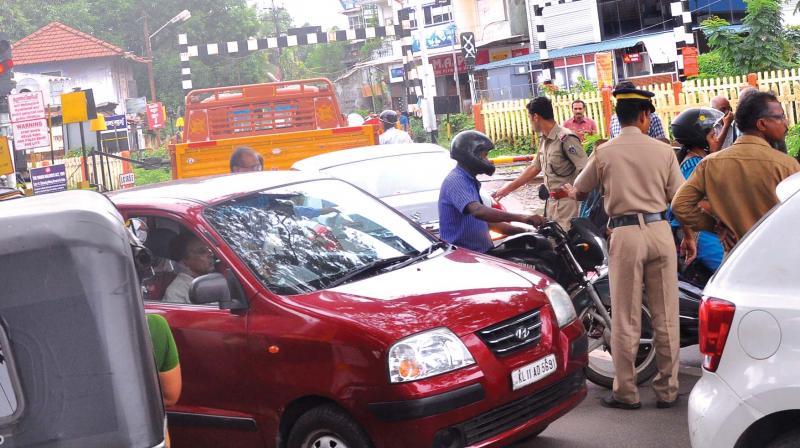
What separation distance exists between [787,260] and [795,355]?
33 cm

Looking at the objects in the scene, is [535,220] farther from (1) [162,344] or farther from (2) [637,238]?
(1) [162,344]

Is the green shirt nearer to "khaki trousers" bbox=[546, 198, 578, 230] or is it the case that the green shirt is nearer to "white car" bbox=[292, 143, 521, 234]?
"khaki trousers" bbox=[546, 198, 578, 230]

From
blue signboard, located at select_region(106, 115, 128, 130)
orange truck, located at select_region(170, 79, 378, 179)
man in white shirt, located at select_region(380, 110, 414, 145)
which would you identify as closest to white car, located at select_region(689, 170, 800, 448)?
man in white shirt, located at select_region(380, 110, 414, 145)

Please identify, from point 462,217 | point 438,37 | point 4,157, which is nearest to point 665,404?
point 462,217

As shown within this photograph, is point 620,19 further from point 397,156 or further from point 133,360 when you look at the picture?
point 133,360

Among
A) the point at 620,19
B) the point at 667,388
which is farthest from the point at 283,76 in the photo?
the point at 667,388

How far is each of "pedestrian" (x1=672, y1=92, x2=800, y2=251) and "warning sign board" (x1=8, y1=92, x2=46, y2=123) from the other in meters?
18.0

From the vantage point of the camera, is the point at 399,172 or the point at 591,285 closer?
the point at 591,285

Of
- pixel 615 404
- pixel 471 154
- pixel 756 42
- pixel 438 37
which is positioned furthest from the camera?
pixel 438 37

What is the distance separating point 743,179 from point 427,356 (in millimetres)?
1914

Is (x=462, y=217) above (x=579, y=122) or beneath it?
beneath

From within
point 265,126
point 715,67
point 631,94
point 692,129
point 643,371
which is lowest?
point 643,371

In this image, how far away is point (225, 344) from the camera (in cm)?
557

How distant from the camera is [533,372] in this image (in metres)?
5.33
